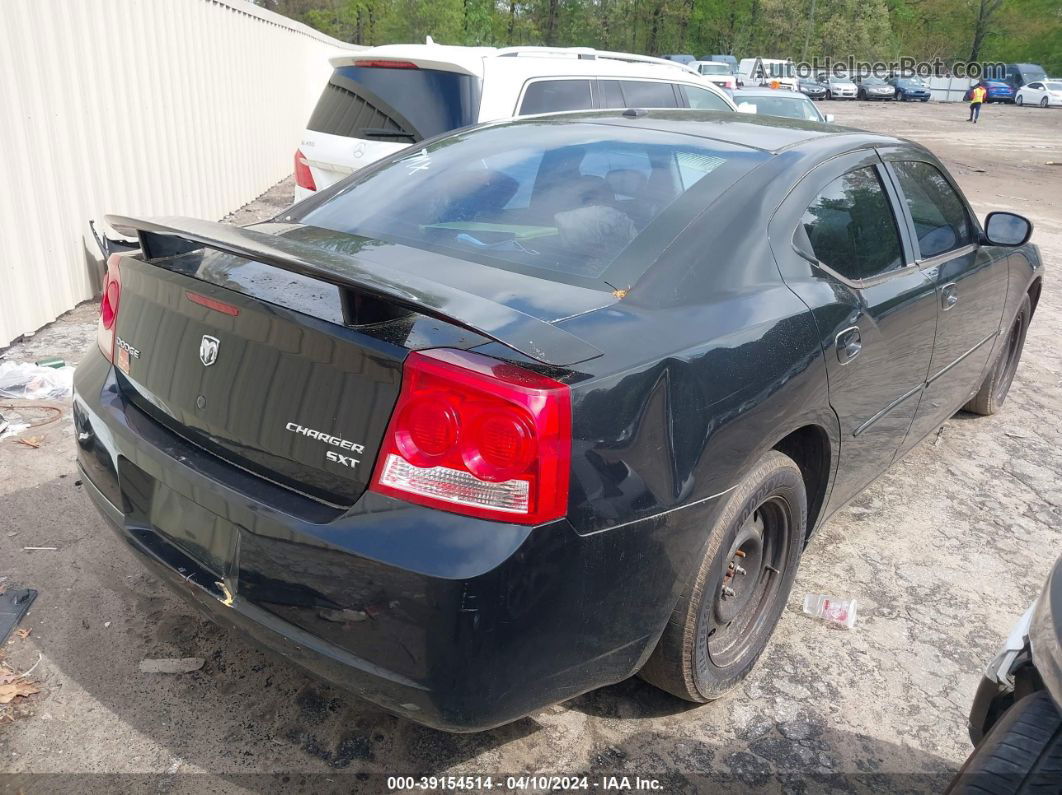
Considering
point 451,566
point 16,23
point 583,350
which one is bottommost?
point 451,566

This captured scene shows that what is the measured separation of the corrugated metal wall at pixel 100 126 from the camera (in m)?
5.36

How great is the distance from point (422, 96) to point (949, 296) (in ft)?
11.6

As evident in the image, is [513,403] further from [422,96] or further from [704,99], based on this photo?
[704,99]

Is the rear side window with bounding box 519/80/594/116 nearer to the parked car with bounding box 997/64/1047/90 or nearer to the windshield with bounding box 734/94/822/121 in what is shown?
the windshield with bounding box 734/94/822/121

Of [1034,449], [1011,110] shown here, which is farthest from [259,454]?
[1011,110]

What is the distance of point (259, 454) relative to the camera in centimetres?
207

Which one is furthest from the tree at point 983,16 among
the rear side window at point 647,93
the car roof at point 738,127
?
the car roof at point 738,127

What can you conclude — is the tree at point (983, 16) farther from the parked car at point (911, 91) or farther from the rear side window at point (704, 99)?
the rear side window at point (704, 99)

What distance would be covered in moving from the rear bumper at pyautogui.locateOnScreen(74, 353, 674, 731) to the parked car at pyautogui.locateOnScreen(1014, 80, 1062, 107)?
5497cm

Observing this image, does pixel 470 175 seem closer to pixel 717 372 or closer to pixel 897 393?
pixel 717 372

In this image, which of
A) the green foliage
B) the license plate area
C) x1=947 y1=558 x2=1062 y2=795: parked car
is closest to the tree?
the green foliage

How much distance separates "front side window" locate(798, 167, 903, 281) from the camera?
288 centimetres

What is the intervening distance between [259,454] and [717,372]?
117 cm

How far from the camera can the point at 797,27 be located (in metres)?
61.7
